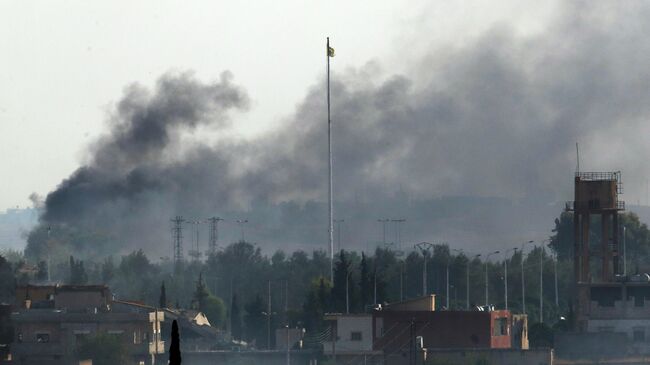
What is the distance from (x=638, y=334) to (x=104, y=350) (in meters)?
41.5

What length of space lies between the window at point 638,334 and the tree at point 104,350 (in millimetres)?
38971

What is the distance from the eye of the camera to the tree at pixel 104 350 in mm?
144250

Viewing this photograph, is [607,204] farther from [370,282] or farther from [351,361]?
[351,361]

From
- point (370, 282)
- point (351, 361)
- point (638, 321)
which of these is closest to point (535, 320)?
point (370, 282)

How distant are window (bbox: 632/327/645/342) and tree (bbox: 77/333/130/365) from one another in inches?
1534

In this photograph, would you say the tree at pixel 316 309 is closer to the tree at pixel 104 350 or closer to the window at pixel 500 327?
the window at pixel 500 327

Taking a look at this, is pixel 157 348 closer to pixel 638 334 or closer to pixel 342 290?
pixel 342 290

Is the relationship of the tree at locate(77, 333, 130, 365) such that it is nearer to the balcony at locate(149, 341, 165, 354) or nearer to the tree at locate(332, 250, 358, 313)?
the balcony at locate(149, 341, 165, 354)

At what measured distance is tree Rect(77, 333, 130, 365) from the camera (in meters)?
144

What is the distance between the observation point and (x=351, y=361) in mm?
147250

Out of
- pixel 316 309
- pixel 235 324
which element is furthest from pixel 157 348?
pixel 235 324

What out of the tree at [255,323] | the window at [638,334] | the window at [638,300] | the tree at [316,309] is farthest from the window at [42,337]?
the window at [638,300]

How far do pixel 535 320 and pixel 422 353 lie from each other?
5335cm

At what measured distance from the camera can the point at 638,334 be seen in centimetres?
15925
